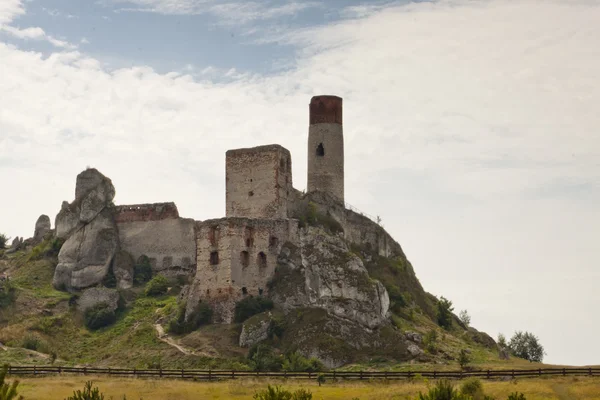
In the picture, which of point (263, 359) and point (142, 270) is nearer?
point (263, 359)

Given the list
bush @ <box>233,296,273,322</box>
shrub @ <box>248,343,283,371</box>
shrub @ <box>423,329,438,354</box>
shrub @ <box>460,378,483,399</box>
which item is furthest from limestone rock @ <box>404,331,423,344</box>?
shrub @ <box>460,378,483,399</box>

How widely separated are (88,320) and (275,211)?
1458 centimetres

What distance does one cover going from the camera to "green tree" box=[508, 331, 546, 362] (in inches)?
3118

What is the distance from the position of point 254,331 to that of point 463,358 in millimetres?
12882

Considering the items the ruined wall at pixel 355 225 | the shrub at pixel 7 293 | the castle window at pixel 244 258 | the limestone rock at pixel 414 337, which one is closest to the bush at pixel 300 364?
the limestone rock at pixel 414 337

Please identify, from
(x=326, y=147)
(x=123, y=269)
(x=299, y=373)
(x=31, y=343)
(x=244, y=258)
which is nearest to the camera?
(x=299, y=373)

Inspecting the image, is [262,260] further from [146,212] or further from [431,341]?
[146,212]

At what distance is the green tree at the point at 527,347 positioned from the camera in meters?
79.2

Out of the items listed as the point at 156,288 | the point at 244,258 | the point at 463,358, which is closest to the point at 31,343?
the point at 156,288

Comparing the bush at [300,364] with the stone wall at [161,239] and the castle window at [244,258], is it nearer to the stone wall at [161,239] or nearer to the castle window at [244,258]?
the castle window at [244,258]

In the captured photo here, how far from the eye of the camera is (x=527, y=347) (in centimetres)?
7988

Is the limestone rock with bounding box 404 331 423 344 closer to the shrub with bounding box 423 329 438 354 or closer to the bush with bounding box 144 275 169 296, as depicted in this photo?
the shrub with bounding box 423 329 438 354

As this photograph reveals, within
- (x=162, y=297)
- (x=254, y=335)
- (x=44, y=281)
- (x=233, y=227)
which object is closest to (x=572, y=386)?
(x=254, y=335)

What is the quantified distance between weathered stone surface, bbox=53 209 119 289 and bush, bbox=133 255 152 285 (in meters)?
1.98
